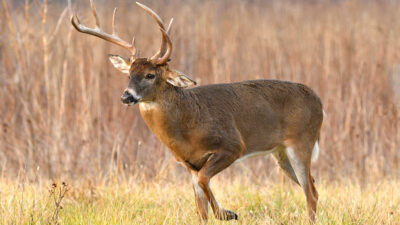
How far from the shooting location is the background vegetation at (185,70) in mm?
7262

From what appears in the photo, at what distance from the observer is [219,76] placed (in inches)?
335

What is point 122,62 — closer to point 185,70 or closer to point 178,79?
point 178,79

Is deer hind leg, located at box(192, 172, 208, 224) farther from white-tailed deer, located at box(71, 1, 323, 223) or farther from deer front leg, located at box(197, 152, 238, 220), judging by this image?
deer front leg, located at box(197, 152, 238, 220)

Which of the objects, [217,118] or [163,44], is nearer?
[163,44]

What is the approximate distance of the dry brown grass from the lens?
7.34 metres

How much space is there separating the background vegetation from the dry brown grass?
18 millimetres

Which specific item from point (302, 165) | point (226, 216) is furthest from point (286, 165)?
point (226, 216)

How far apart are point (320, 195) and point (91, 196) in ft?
6.57

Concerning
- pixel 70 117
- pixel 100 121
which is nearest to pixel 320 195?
pixel 100 121

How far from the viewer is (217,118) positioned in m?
4.91

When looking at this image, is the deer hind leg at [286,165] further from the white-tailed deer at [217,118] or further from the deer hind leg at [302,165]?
the deer hind leg at [302,165]

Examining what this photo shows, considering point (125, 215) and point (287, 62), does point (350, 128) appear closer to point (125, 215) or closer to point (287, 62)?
point (287, 62)

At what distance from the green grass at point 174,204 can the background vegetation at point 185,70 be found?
39cm

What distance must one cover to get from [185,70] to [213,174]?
15.1 ft
